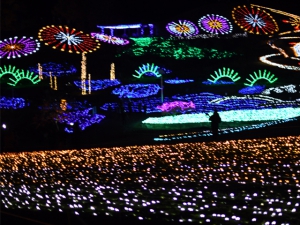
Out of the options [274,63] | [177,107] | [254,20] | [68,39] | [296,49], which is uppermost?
[254,20]

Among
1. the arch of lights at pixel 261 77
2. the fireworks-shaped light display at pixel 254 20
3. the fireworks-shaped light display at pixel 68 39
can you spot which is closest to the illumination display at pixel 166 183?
the arch of lights at pixel 261 77

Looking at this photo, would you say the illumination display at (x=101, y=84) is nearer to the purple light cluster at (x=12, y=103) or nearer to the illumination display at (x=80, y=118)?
the purple light cluster at (x=12, y=103)

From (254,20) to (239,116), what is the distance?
735 inches

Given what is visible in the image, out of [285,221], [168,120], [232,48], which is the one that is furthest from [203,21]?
[285,221]

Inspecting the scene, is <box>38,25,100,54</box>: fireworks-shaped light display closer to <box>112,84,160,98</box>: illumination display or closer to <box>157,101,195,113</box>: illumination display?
<box>112,84,160,98</box>: illumination display

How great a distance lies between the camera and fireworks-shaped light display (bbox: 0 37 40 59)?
105ft

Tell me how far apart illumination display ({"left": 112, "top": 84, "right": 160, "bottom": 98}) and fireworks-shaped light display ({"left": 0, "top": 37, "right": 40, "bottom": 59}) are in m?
6.18

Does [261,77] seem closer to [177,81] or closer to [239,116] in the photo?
[177,81]

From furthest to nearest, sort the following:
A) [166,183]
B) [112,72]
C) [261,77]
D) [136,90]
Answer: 1. [112,72]
2. [261,77]
3. [136,90]
4. [166,183]

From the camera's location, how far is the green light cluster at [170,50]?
3650 cm

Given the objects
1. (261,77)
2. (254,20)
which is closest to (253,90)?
(261,77)

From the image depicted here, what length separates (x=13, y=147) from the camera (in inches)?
682

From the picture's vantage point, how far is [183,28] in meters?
40.1

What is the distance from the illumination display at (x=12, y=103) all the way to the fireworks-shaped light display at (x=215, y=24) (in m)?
18.0
